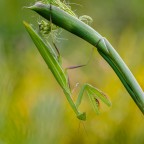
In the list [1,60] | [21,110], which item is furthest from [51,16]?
[1,60]

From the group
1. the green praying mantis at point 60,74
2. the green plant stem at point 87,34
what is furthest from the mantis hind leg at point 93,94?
the green plant stem at point 87,34

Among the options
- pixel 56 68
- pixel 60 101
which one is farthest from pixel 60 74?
pixel 60 101

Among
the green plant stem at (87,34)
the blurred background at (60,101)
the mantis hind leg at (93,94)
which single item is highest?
the green plant stem at (87,34)

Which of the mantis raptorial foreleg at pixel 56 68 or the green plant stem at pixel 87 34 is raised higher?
the green plant stem at pixel 87 34

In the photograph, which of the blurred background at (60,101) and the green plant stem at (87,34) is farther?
the blurred background at (60,101)

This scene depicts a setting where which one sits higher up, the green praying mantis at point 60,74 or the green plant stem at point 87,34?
the green plant stem at point 87,34

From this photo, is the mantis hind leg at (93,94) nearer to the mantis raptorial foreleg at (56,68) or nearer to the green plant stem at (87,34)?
the mantis raptorial foreleg at (56,68)

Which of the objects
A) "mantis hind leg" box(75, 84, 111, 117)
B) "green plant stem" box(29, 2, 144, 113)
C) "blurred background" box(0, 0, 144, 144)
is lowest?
"blurred background" box(0, 0, 144, 144)

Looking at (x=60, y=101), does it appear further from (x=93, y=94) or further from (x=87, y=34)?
(x=87, y=34)

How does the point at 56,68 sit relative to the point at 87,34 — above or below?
below

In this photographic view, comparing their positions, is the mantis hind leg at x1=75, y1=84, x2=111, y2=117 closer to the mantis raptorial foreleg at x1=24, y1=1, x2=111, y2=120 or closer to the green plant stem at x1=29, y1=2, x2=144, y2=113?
the mantis raptorial foreleg at x1=24, y1=1, x2=111, y2=120

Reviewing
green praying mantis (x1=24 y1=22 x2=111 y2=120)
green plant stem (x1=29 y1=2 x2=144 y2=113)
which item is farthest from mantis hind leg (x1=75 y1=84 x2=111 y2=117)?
green plant stem (x1=29 y1=2 x2=144 y2=113)

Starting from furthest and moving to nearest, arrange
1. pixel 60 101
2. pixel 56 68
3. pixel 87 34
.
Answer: pixel 60 101, pixel 56 68, pixel 87 34
